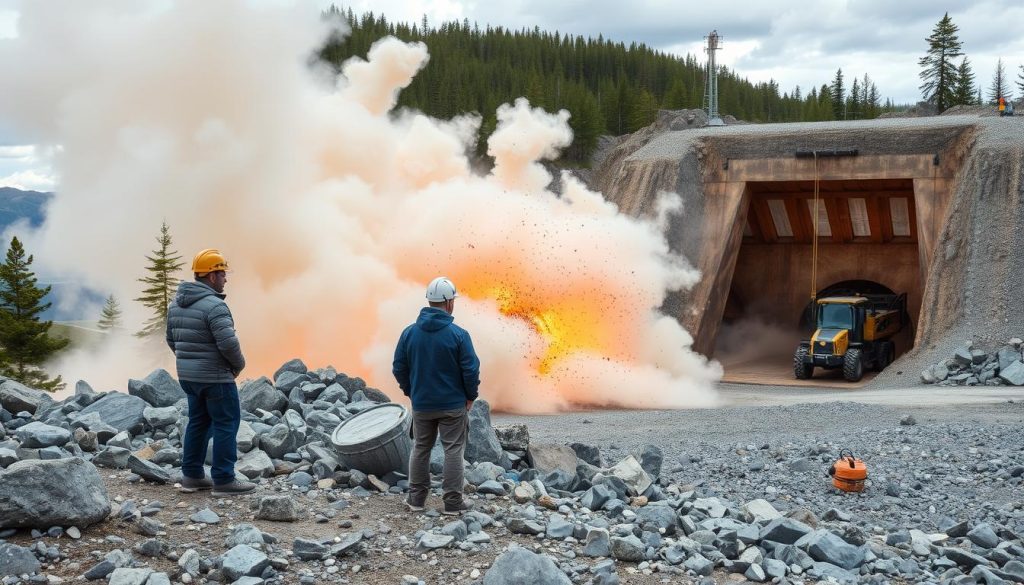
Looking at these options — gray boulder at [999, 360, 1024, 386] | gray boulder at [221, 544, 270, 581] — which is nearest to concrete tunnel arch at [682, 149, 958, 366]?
gray boulder at [999, 360, 1024, 386]

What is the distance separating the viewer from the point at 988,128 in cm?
2509

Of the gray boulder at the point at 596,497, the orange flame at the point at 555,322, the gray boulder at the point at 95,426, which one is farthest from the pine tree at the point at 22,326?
the gray boulder at the point at 596,497

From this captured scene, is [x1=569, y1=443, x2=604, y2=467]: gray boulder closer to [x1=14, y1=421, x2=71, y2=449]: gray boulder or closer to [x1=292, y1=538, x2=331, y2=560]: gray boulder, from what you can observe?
[x1=292, y1=538, x2=331, y2=560]: gray boulder

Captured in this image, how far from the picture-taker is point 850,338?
24938mm

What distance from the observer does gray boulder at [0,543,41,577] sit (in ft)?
18.6

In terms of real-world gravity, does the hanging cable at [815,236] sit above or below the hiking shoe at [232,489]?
above

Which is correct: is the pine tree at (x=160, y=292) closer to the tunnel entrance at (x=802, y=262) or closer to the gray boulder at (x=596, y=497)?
the tunnel entrance at (x=802, y=262)

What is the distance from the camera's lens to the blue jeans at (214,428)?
730 cm

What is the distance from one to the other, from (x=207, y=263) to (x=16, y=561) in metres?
2.56

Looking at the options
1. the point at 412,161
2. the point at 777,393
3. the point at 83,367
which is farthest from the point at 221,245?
the point at 83,367

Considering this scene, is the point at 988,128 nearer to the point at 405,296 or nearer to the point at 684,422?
the point at 684,422

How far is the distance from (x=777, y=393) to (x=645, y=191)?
808 cm

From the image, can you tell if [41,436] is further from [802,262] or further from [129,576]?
[802,262]

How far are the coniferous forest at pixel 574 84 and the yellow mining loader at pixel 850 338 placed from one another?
3617 cm
